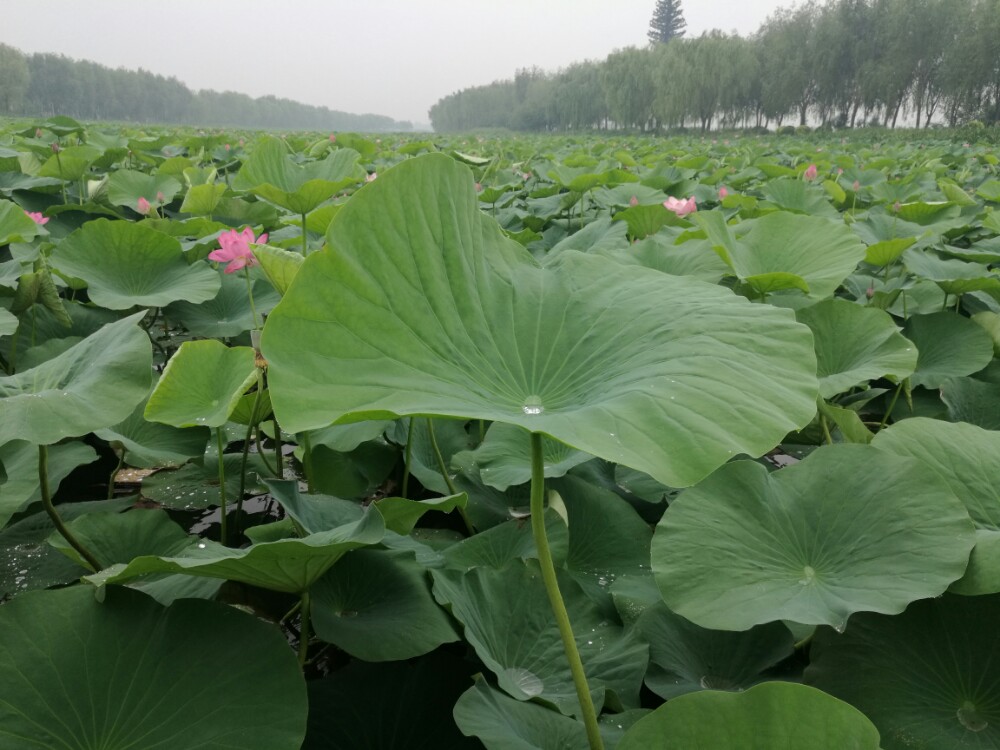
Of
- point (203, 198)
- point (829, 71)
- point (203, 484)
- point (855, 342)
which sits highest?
point (829, 71)

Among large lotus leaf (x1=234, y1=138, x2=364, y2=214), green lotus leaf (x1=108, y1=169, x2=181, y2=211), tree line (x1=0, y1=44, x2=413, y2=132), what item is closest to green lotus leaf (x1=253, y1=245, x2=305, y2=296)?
large lotus leaf (x1=234, y1=138, x2=364, y2=214)

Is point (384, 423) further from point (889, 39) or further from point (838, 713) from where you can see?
point (889, 39)

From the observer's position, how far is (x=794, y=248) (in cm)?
147

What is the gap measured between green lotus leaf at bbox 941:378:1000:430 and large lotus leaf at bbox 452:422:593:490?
677 millimetres

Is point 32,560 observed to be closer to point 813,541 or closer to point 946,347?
point 813,541

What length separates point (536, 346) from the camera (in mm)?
676

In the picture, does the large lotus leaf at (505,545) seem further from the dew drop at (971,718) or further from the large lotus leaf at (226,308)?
the large lotus leaf at (226,308)

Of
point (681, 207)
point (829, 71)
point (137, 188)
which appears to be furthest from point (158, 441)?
point (829, 71)

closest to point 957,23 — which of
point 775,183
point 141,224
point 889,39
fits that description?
point 889,39

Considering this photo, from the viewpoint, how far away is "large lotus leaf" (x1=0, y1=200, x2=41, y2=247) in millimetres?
1637

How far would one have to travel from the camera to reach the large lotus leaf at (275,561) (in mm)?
530

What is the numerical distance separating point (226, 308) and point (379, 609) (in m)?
1.20

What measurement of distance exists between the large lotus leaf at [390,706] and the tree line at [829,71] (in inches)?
1323

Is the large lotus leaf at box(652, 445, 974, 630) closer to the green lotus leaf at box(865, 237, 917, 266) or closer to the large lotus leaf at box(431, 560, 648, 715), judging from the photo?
the large lotus leaf at box(431, 560, 648, 715)
